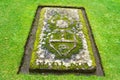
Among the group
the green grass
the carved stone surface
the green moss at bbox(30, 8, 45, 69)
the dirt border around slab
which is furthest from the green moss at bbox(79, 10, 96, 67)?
the green moss at bbox(30, 8, 45, 69)

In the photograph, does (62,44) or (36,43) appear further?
(36,43)

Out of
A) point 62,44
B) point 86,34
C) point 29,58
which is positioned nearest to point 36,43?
point 29,58

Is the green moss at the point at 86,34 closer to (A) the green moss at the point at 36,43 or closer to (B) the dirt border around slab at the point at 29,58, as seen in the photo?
(B) the dirt border around slab at the point at 29,58

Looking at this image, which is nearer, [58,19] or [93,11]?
[58,19]

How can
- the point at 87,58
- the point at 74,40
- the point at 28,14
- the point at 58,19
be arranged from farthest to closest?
1. the point at 28,14
2. the point at 58,19
3. the point at 74,40
4. the point at 87,58

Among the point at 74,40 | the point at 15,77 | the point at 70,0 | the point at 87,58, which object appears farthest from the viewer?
the point at 70,0

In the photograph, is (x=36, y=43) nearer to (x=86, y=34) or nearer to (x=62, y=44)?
(x=62, y=44)

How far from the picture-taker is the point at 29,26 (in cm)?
889

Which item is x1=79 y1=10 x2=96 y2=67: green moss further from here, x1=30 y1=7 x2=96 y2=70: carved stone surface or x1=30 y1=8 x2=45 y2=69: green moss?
x1=30 y1=8 x2=45 y2=69: green moss

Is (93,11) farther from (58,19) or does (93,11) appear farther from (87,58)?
(87,58)

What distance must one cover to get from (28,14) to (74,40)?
2826 millimetres

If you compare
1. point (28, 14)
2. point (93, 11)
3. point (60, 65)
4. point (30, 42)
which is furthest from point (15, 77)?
point (93, 11)

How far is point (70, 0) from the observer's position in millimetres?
11203

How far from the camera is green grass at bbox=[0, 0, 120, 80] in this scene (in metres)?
6.68
